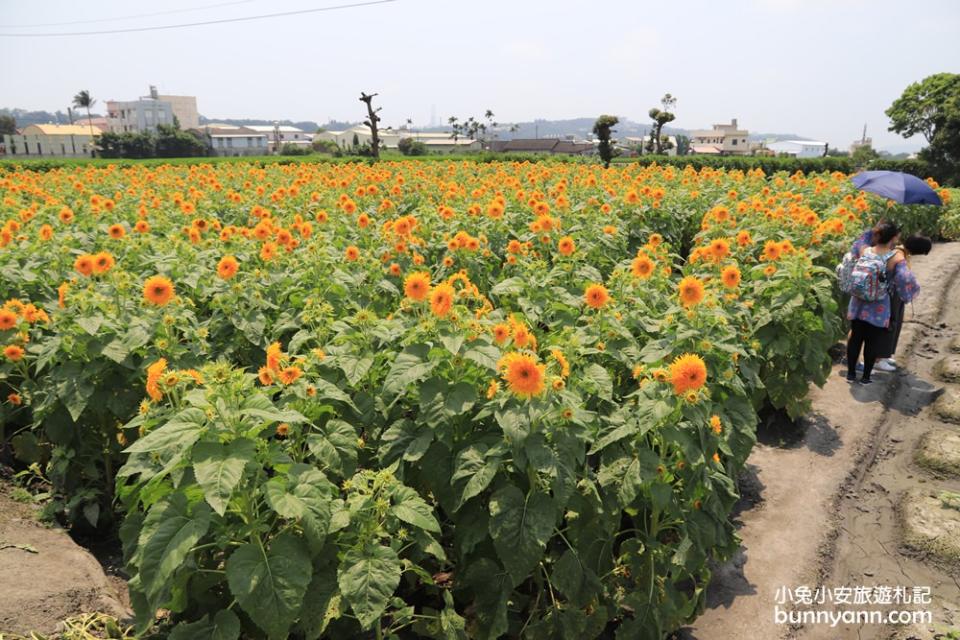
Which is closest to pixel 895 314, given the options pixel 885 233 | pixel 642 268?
pixel 885 233

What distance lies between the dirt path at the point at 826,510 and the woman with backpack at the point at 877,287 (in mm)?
504

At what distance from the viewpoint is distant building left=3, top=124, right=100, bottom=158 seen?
101750 mm

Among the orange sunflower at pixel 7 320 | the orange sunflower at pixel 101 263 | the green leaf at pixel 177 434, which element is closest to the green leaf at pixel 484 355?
the green leaf at pixel 177 434

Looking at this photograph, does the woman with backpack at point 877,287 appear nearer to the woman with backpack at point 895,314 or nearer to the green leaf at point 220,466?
the woman with backpack at point 895,314

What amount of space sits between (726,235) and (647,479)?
189 inches

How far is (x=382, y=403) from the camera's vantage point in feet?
9.92

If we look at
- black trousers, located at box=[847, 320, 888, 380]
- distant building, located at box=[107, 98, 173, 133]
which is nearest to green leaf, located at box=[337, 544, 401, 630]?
black trousers, located at box=[847, 320, 888, 380]

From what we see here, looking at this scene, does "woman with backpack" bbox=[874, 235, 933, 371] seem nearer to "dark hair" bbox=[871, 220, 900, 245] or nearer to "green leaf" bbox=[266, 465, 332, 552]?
"dark hair" bbox=[871, 220, 900, 245]

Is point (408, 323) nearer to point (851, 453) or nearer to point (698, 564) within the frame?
point (698, 564)

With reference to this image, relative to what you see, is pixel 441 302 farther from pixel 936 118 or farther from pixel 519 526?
pixel 936 118

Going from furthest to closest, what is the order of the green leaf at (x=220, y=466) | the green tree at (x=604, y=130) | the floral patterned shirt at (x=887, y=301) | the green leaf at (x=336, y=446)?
the green tree at (x=604, y=130) → the floral patterned shirt at (x=887, y=301) → the green leaf at (x=336, y=446) → the green leaf at (x=220, y=466)

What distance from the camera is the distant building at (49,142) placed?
102 meters

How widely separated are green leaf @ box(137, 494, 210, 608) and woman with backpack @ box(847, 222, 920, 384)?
660 cm

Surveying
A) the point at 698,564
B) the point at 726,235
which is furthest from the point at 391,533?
the point at 726,235
